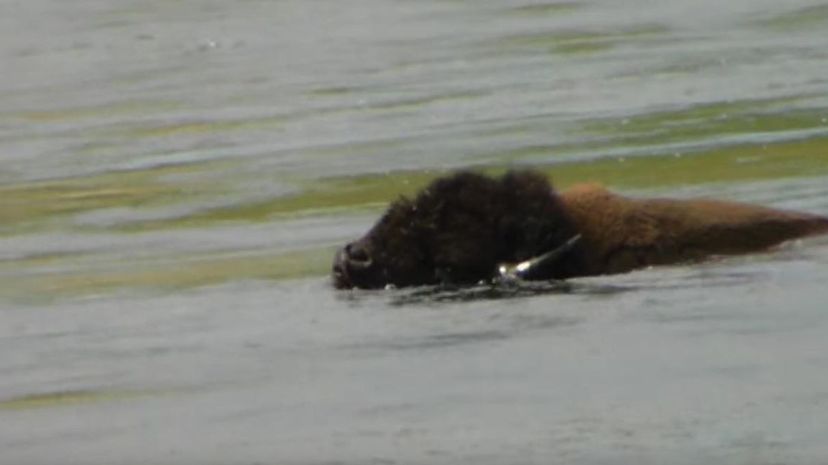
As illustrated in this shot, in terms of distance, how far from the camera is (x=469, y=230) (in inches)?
517

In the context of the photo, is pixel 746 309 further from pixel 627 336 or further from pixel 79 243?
pixel 79 243

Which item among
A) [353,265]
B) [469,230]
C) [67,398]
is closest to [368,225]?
[353,265]

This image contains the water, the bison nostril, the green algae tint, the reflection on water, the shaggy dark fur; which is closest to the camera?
the water

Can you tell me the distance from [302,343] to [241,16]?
20.7 m

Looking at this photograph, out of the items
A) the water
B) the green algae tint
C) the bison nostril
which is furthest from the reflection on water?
the green algae tint

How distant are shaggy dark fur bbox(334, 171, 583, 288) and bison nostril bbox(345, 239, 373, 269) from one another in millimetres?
33

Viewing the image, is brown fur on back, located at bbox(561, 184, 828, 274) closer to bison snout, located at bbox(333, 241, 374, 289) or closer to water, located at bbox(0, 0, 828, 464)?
water, located at bbox(0, 0, 828, 464)

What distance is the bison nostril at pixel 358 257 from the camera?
1345 cm

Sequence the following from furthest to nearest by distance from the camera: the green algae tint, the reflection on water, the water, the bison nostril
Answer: the bison nostril < the reflection on water < the green algae tint < the water

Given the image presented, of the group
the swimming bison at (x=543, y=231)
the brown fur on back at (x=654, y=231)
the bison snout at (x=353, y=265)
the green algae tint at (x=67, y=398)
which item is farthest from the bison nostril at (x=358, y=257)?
the green algae tint at (x=67, y=398)

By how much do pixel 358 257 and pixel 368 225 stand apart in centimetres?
335

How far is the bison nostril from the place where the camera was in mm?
13453

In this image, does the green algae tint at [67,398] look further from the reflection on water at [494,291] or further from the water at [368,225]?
the reflection on water at [494,291]

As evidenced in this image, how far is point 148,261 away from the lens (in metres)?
16.0
